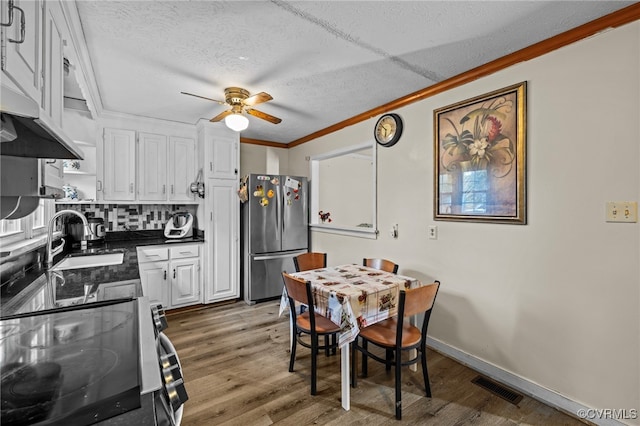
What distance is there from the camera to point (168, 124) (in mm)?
3592

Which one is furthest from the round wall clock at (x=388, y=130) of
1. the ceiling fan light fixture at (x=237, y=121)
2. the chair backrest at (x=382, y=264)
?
the ceiling fan light fixture at (x=237, y=121)

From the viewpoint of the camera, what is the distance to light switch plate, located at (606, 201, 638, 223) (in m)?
1.59

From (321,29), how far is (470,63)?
1.21 m

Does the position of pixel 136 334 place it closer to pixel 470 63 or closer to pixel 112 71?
pixel 112 71

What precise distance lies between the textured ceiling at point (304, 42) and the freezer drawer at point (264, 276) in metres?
2.06

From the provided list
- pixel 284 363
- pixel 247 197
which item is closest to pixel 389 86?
pixel 247 197

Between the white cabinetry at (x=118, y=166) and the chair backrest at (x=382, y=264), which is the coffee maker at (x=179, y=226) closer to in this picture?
the white cabinetry at (x=118, y=166)

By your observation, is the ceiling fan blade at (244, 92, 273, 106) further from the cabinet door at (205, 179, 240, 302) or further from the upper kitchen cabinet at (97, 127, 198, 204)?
the upper kitchen cabinet at (97, 127, 198, 204)

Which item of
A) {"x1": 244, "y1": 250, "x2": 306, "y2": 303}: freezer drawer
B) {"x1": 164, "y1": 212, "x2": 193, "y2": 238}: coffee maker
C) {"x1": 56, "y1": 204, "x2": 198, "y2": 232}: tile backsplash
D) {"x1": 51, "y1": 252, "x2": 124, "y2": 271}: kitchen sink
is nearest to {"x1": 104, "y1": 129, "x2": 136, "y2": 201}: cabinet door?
{"x1": 56, "y1": 204, "x2": 198, "y2": 232}: tile backsplash

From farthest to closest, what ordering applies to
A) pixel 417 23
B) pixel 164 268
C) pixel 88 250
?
pixel 164 268
pixel 88 250
pixel 417 23

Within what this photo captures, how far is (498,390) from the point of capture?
2051 millimetres

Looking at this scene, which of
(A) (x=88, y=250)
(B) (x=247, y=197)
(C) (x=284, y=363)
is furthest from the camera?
(B) (x=247, y=197)

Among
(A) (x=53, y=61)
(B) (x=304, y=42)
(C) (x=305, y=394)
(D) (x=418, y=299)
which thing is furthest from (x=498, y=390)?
(A) (x=53, y=61)

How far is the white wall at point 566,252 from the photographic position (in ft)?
5.34
